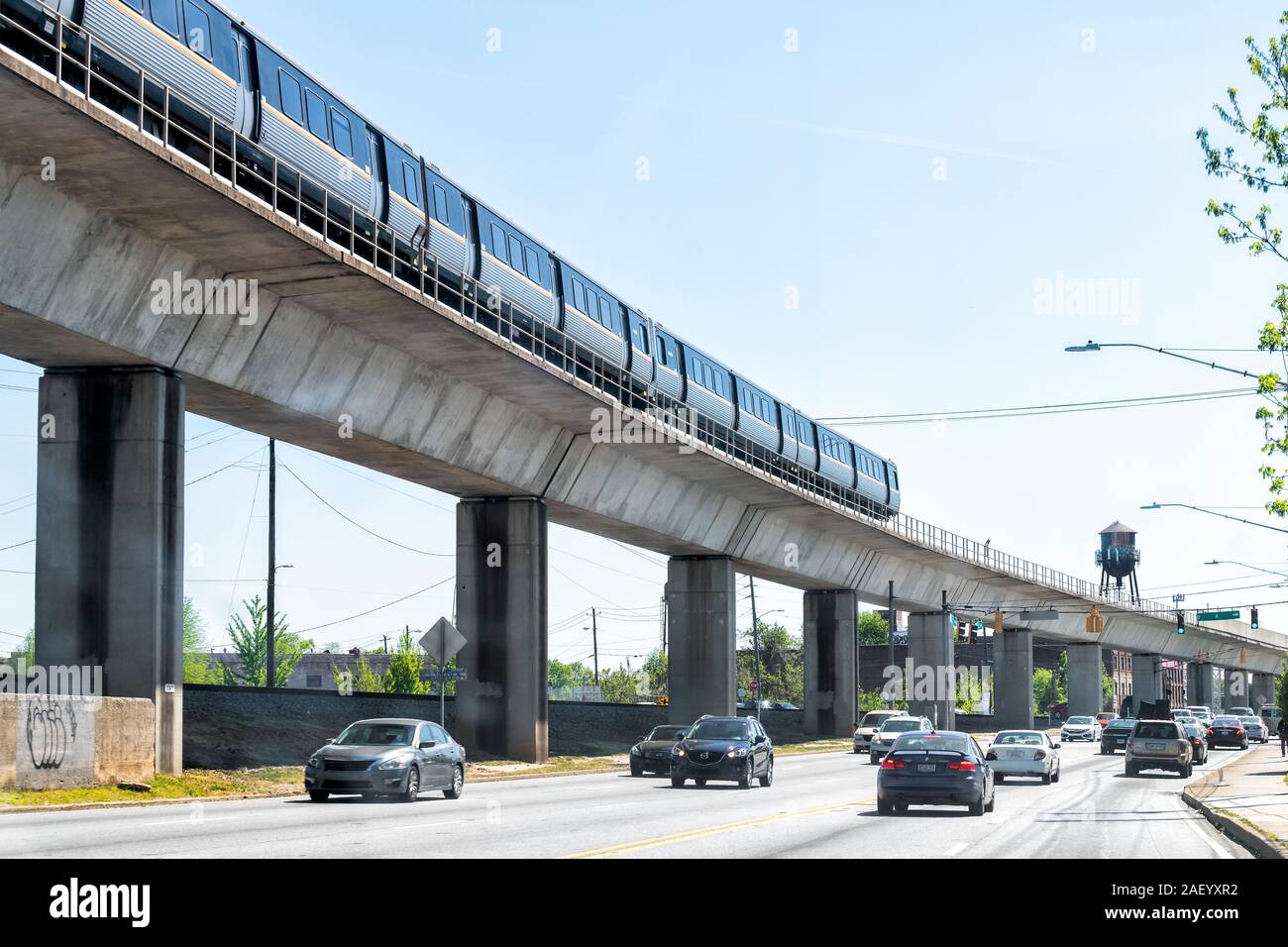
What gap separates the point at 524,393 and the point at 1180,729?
20.9 m

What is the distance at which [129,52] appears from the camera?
77.8ft

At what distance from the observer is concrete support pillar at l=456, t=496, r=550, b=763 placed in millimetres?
44656

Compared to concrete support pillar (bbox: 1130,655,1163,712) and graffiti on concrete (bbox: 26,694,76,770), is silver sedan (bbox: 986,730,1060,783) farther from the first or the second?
concrete support pillar (bbox: 1130,655,1163,712)

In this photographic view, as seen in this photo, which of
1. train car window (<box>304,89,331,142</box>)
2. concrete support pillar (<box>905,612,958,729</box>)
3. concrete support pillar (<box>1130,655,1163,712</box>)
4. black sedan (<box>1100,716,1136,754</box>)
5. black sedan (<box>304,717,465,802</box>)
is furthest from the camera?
concrete support pillar (<box>1130,655,1163,712</box>)

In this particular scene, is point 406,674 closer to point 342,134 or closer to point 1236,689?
point 342,134

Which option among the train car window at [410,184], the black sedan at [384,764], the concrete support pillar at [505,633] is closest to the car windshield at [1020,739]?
the concrete support pillar at [505,633]

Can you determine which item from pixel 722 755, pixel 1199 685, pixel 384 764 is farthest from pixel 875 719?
pixel 1199 685

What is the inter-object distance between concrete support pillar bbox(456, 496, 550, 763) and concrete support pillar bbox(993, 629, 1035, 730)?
6255 cm

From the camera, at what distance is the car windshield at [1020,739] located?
124 feet

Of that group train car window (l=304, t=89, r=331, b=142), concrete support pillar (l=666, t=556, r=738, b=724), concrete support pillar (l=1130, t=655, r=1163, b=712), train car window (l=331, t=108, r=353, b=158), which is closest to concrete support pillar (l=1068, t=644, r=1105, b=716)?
concrete support pillar (l=1130, t=655, r=1163, b=712)

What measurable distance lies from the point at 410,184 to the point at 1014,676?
77.7 metres
